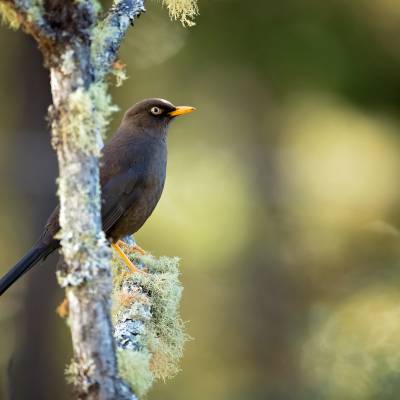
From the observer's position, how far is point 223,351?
1016cm

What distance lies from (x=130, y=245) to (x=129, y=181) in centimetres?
47

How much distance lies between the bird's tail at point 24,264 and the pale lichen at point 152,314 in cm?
Answer: 49

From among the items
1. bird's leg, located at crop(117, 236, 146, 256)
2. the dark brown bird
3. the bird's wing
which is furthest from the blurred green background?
the bird's wing

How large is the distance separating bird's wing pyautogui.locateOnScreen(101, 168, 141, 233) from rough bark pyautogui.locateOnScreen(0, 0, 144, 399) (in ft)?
8.57

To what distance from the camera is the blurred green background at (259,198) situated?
7535 millimetres

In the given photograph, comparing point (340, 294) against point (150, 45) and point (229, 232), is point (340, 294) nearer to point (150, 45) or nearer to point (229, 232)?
point (229, 232)

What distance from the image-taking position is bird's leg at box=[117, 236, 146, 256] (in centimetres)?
568

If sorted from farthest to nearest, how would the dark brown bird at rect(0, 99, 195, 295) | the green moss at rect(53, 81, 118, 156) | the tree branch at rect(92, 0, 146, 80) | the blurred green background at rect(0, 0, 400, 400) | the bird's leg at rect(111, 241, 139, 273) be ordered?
the blurred green background at rect(0, 0, 400, 400), the dark brown bird at rect(0, 99, 195, 295), the bird's leg at rect(111, 241, 139, 273), the tree branch at rect(92, 0, 146, 80), the green moss at rect(53, 81, 118, 156)

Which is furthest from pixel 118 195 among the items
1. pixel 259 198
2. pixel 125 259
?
pixel 259 198

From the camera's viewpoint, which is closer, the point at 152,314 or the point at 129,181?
the point at 152,314

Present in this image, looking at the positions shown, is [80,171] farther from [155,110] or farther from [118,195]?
[155,110]

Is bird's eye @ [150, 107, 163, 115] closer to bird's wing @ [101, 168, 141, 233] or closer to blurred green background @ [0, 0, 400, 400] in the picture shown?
bird's wing @ [101, 168, 141, 233]

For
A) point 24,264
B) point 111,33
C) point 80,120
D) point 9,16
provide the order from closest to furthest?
1. point 80,120
2. point 9,16
3. point 111,33
4. point 24,264

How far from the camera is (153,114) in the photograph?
6.28 m
